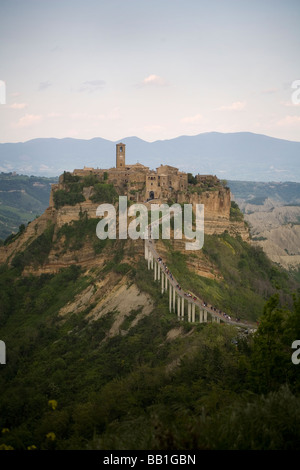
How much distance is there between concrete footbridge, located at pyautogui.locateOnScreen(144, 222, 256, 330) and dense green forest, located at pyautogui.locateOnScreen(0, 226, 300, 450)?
98 cm

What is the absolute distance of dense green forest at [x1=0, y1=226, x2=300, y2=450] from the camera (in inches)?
767

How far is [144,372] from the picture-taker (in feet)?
102

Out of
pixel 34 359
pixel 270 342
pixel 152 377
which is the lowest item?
pixel 34 359

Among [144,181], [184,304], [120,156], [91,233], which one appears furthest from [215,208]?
[184,304]

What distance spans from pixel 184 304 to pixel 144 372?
1133 cm

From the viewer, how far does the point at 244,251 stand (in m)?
65.4

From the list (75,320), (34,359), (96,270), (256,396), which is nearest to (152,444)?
(256,396)

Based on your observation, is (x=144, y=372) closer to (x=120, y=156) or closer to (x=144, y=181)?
(x=144, y=181)

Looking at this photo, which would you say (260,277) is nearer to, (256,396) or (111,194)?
(111,194)

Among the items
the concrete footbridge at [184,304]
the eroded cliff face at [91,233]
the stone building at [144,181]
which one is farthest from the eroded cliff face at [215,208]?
the concrete footbridge at [184,304]

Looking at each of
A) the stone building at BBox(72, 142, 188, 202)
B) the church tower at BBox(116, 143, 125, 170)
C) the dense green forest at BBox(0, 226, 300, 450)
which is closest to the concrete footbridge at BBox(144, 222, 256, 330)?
the dense green forest at BBox(0, 226, 300, 450)

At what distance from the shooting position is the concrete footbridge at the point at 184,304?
40062mm

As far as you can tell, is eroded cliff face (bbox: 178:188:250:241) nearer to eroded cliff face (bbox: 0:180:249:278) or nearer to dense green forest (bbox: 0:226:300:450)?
eroded cliff face (bbox: 0:180:249:278)
